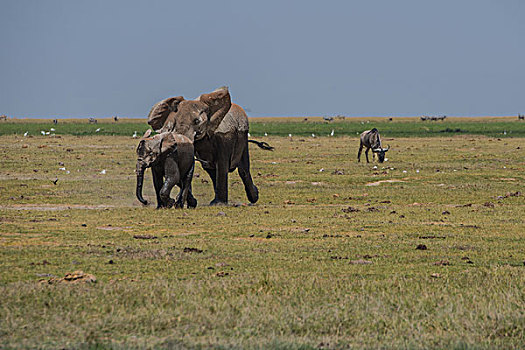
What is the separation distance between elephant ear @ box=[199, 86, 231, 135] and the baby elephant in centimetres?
131

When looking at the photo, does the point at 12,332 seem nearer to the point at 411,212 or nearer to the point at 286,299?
the point at 286,299

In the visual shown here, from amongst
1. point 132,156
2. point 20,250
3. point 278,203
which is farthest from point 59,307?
point 132,156

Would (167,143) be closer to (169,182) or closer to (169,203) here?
(169,182)

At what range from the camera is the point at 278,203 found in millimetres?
22016

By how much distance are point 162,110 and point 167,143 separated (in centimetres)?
155

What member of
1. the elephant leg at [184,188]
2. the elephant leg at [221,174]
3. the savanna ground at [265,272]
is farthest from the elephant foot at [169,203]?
the elephant leg at [221,174]

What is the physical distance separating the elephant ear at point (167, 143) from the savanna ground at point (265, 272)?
1.44 meters

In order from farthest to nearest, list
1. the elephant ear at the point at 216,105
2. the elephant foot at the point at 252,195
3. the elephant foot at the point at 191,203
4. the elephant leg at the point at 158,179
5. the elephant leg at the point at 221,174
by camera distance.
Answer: the elephant foot at the point at 252,195, the elephant leg at the point at 221,174, the elephant ear at the point at 216,105, the elephant foot at the point at 191,203, the elephant leg at the point at 158,179

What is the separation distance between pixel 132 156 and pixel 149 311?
31.1m

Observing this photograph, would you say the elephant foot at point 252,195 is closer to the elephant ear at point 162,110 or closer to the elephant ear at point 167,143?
the elephant ear at point 162,110

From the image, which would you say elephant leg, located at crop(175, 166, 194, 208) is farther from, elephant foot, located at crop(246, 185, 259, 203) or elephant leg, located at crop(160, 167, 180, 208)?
elephant foot, located at crop(246, 185, 259, 203)

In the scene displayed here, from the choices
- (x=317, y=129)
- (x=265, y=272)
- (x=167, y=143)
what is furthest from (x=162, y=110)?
(x=317, y=129)

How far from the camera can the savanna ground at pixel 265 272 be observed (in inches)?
296

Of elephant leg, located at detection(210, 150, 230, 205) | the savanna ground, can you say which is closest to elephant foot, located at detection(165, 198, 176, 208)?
the savanna ground
